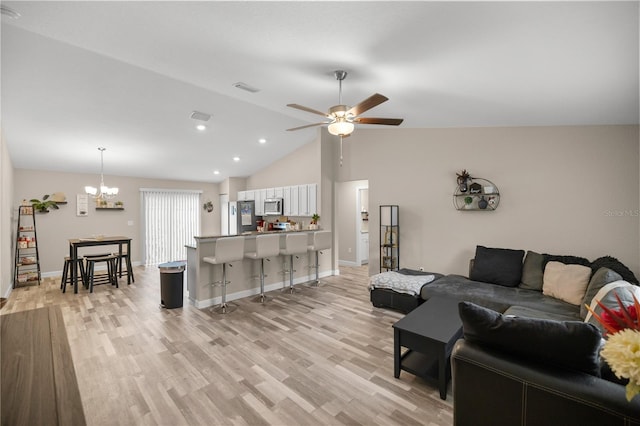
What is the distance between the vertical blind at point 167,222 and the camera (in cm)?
786

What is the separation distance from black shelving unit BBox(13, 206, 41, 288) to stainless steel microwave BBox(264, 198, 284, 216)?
464cm

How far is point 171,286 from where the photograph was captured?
→ 4328 mm

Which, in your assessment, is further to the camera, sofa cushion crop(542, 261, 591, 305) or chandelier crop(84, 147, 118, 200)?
chandelier crop(84, 147, 118, 200)

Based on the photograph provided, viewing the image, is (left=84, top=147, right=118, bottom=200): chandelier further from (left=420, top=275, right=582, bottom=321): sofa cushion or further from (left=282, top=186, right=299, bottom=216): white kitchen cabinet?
(left=420, top=275, right=582, bottom=321): sofa cushion

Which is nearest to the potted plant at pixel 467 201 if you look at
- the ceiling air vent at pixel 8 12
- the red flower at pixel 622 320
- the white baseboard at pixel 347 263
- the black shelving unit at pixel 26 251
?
the white baseboard at pixel 347 263

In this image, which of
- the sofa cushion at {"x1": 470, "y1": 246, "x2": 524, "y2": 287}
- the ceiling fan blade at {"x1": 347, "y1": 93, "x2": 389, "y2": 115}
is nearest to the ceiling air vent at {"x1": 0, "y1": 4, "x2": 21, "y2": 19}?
the ceiling fan blade at {"x1": 347, "y1": 93, "x2": 389, "y2": 115}

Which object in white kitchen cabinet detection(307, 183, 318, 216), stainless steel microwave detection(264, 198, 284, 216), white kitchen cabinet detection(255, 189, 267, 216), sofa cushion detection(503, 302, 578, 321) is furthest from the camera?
white kitchen cabinet detection(255, 189, 267, 216)

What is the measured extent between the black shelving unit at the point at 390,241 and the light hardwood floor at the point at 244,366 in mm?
1263

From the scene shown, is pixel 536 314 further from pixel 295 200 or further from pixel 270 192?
pixel 270 192

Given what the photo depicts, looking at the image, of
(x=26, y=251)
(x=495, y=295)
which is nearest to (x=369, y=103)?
(x=495, y=295)

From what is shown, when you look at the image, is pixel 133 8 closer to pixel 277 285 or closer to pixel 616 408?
pixel 616 408

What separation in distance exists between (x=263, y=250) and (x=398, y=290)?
2.15 metres

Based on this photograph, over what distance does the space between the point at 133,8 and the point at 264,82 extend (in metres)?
1.51

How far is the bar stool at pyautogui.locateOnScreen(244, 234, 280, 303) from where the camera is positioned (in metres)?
4.60
